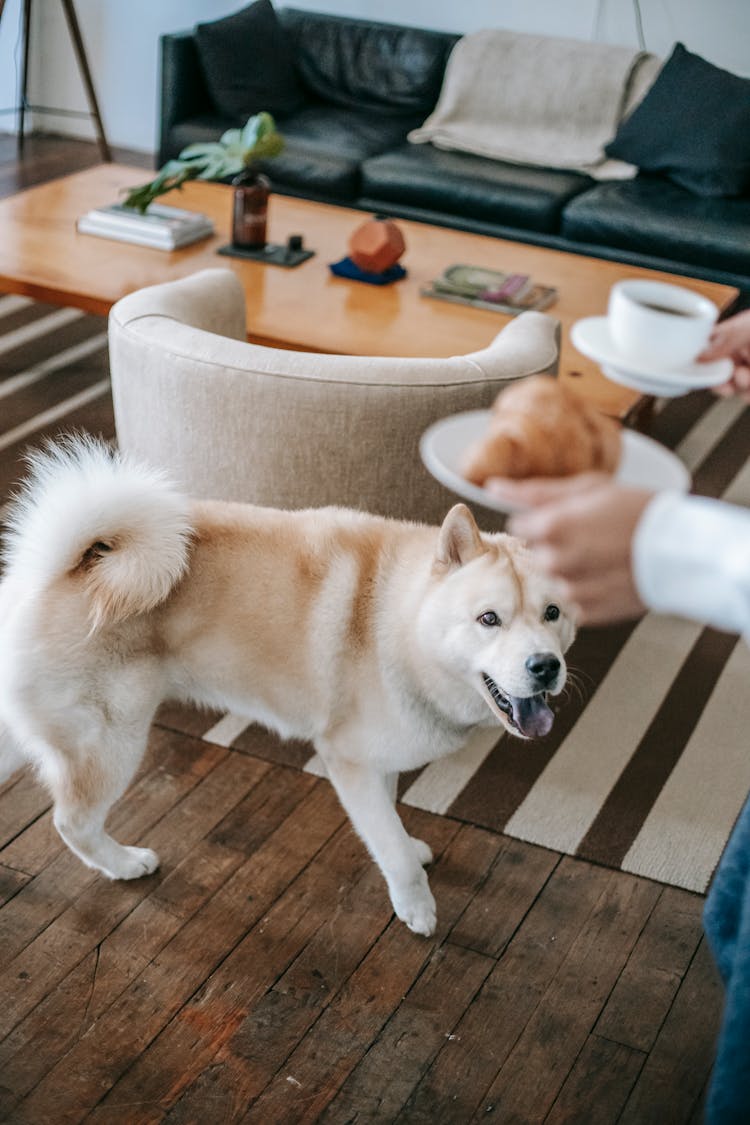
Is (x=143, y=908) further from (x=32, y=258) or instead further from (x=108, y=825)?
(x=32, y=258)

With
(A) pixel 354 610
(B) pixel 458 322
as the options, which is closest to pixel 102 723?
(A) pixel 354 610

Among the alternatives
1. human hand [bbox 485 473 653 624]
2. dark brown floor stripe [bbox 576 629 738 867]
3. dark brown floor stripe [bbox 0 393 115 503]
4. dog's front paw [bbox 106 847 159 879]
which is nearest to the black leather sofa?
dark brown floor stripe [bbox 0 393 115 503]

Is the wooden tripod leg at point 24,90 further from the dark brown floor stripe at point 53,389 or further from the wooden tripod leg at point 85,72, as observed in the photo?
the dark brown floor stripe at point 53,389

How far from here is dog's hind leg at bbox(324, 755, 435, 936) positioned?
1755mm

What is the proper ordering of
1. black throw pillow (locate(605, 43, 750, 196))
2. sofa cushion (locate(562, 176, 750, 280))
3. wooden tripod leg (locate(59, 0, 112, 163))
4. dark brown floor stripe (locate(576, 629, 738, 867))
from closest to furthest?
1. dark brown floor stripe (locate(576, 629, 738, 867))
2. sofa cushion (locate(562, 176, 750, 280))
3. black throw pillow (locate(605, 43, 750, 196))
4. wooden tripod leg (locate(59, 0, 112, 163))

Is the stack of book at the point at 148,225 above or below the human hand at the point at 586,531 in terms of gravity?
below

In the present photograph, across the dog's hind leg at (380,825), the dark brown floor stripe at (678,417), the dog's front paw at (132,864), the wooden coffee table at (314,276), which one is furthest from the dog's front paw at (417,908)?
the dark brown floor stripe at (678,417)

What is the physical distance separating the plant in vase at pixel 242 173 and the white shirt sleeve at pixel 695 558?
2.47m

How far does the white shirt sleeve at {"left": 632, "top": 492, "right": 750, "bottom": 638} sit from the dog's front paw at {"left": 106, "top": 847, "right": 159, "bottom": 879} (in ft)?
3.90

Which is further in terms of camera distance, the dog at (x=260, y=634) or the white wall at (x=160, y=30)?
the white wall at (x=160, y=30)

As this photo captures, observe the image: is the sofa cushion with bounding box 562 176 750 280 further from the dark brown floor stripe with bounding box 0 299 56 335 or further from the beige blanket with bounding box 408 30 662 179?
the dark brown floor stripe with bounding box 0 299 56 335

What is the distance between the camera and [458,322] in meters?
2.94

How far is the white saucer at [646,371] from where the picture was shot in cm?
103

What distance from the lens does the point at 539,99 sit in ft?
15.0
